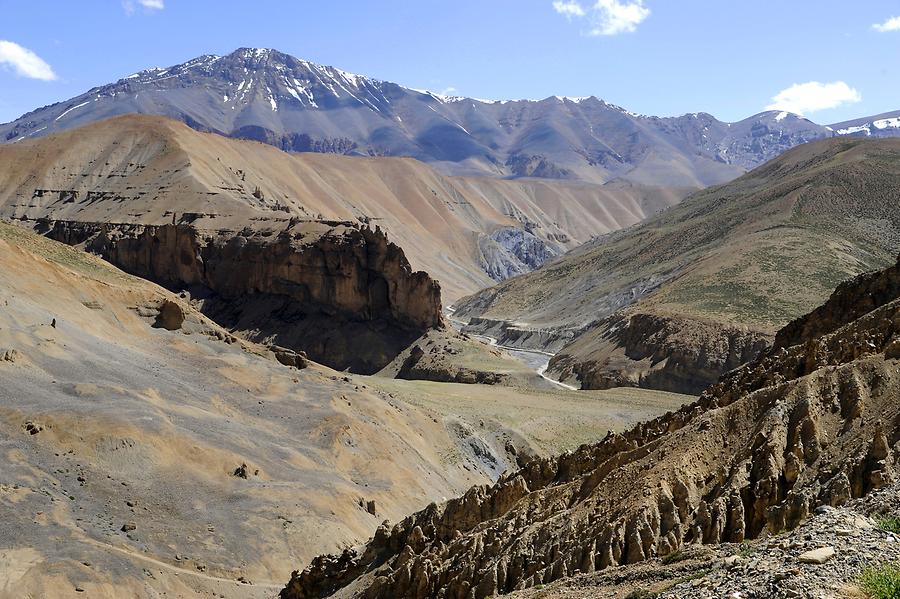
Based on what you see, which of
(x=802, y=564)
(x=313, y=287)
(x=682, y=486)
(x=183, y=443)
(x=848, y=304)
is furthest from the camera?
(x=313, y=287)

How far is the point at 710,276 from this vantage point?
109875 mm

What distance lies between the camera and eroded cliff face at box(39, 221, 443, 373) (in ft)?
302

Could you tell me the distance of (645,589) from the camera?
17.7 m

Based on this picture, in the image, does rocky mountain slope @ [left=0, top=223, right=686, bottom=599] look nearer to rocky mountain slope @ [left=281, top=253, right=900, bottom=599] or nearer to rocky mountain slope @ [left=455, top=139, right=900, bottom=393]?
rocky mountain slope @ [left=281, top=253, right=900, bottom=599]

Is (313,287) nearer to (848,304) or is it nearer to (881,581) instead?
(848,304)

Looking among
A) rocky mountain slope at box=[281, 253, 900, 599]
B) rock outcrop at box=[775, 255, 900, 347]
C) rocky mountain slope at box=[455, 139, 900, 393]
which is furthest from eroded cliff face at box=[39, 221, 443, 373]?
rocky mountain slope at box=[281, 253, 900, 599]

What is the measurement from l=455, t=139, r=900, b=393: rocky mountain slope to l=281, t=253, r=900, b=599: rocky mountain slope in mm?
60543

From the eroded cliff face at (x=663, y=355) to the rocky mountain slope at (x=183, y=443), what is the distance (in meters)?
19.5

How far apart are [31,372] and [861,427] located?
1400 inches

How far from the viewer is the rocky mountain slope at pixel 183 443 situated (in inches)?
1356

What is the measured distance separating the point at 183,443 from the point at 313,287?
53.8m

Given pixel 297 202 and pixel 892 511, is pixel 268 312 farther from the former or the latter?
pixel 892 511

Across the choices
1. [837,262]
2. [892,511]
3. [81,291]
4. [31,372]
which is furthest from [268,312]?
[892,511]

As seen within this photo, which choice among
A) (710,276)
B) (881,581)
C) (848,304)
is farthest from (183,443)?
(710,276)
